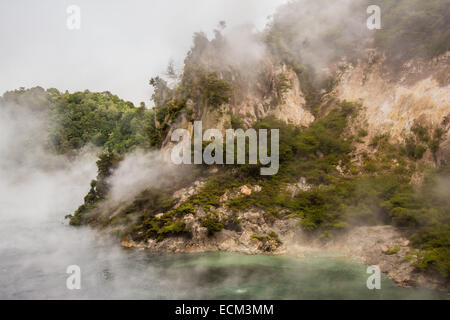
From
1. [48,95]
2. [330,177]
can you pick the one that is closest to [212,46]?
[330,177]

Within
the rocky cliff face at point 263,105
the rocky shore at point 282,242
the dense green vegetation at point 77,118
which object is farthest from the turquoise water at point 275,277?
the dense green vegetation at point 77,118

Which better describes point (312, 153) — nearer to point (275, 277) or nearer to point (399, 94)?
point (399, 94)

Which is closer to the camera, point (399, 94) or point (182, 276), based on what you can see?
point (182, 276)

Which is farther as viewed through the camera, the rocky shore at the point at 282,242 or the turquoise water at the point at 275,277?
the rocky shore at the point at 282,242

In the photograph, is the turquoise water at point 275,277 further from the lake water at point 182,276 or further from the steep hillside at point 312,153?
the steep hillside at point 312,153

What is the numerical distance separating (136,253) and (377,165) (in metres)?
18.0

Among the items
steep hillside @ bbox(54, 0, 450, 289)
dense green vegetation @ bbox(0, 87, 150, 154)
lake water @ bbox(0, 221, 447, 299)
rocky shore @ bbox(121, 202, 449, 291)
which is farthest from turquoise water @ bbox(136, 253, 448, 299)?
dense green vegetation @ bbox(0, 87, 150, 154)

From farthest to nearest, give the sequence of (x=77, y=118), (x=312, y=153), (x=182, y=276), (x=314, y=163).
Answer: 1. (x=77, y=118)
2. (x=312, y=153)
3. (x=314, y=163)
4. (x=182, y=276)

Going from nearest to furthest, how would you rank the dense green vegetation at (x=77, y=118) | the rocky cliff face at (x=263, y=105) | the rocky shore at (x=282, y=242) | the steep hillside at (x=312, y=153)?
the rocky shore at (x=282, y=242), the steep hillside at (x=312, y=153), the rocky cliff face at (x=263, y=105), the dense green vegetation at (x=77, y=118)

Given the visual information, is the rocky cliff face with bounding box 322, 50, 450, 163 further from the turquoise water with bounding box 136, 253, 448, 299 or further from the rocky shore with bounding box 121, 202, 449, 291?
the turquoise water with bounding box 136, 253, 448, 299

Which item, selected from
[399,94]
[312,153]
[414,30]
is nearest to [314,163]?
[312,153]

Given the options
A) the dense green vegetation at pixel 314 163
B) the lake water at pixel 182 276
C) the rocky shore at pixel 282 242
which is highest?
the dense green vegetation at pixel 314 163
